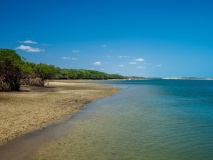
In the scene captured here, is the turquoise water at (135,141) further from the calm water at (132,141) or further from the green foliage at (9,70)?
the green foliage at (9,70)

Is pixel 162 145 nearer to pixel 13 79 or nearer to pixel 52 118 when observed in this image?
pixel 52 118

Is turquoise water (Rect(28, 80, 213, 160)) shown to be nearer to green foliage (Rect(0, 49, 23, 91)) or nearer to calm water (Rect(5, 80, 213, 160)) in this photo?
calm water (Rect(5, 80, 213, 160))

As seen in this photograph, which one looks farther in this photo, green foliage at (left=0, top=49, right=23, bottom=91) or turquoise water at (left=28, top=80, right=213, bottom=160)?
green foliage at (left=0, top=49, right=23, bottom=91)

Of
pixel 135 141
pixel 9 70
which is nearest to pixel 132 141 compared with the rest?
pixel 135 141

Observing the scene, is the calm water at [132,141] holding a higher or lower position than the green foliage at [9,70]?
lower

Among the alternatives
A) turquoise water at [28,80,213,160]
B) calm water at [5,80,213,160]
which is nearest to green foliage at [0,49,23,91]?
turquoise water at [28,80,213,160]

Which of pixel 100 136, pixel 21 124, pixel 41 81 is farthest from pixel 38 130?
pixel 41 81

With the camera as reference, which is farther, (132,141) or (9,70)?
(9,70)

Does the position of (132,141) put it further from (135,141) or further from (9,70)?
(9,70)

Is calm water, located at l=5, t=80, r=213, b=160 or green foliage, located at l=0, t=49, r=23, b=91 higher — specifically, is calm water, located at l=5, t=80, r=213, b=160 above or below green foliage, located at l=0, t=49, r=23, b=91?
below

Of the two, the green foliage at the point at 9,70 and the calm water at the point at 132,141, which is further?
the green foliage at the point at 9,70

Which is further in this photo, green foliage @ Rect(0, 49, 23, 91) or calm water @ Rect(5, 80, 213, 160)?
green foliage @ Rect(0, 49, 23, 91)

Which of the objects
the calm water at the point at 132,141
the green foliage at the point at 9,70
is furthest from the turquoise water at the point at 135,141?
the green foliage at the point at 9,70

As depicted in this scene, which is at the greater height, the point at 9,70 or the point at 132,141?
the point at 9,70
